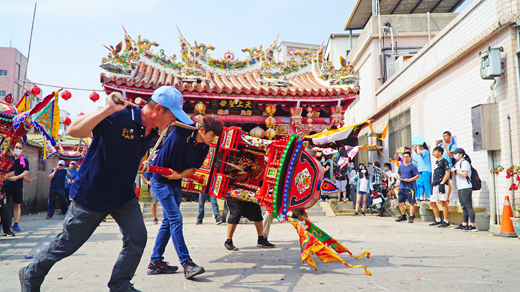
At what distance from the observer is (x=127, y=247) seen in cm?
294

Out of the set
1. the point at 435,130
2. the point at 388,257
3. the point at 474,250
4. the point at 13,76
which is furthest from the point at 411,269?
the point at 13,76

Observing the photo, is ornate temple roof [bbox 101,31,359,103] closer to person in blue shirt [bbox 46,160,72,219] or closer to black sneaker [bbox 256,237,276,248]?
person in blue shirt [bbox 46,160,72,219]

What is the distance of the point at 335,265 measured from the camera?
4395 millimetres

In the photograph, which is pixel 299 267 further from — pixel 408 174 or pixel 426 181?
pixel 426 181

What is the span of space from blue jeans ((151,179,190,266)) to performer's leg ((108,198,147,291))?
3.05ft

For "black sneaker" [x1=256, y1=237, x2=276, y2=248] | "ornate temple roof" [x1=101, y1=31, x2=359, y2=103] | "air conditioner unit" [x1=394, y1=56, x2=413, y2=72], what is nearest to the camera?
"black sneaker" [x1=256, y1=237, x2=276, y2=248]

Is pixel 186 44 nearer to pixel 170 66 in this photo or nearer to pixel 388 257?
pixel 170 66

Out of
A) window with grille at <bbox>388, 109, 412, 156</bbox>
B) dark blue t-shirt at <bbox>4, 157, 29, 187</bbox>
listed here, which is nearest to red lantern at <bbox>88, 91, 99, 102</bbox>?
dark blue t-shirt at <bbox>4, 157, 29, 187</bbox>

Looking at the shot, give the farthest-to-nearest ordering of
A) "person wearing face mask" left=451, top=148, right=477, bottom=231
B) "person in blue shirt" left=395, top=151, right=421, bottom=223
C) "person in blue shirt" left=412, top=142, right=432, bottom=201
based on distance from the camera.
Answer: "person in blue shirt" left=412, top=142, right=432, bottom=201 < "person in blue shirt" left=395, top=151, right=421, bottom=223 < "person wearing face mask" left=451, top=148, right=477, bottom=231

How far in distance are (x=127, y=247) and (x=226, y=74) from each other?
12.6m

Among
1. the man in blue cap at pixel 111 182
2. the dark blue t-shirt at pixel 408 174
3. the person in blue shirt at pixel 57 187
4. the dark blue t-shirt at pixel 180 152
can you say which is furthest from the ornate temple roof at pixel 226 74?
the man in blue cap at pixel 111 182

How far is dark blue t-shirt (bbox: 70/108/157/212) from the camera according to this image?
275 centimetres

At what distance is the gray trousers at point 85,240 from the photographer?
2691 millimetres

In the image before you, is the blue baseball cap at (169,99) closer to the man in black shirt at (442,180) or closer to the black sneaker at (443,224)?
the man in black shirt at (442,180)
